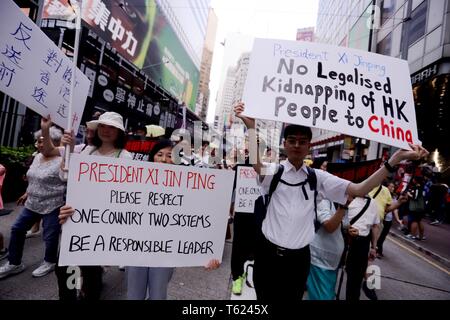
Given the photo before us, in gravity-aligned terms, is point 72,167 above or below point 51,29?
below

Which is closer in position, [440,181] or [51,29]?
[51,29]

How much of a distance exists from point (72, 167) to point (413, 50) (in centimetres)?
1511

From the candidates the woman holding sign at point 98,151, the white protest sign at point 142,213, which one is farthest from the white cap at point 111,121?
the white protest sign at point 142,213

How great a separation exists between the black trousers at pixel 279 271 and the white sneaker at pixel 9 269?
2.89 m

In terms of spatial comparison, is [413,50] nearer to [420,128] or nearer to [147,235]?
[420,128]

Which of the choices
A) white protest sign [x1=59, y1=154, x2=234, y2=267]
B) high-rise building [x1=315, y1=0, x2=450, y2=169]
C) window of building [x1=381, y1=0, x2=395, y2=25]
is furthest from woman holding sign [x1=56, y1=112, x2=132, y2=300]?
window of building [x1=381, y1=0, x2=395, y2=25]

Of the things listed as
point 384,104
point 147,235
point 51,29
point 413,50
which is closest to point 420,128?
point 413,50

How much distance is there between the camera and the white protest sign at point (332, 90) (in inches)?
77.7

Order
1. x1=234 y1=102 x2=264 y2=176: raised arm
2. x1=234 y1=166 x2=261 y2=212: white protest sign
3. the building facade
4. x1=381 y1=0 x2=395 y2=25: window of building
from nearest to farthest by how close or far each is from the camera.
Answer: x1=234 y1=102 x2=264 y2=176: raised arm
x1=234 y1=166 x2=261 y2=212: white protest sign
the building facade
x1=381 y1=0 x2=395 y2=25: window of building

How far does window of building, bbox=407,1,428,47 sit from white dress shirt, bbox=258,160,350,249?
43.1 ft

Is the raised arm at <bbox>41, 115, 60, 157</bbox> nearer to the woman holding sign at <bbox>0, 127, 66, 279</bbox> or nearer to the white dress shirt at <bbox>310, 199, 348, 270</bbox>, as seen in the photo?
the woman holding sign at <bbox>0, 127, 66, 279</bbox>

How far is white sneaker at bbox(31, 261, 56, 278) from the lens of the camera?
10.5 ft

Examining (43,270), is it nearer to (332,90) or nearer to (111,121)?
(111,121)
